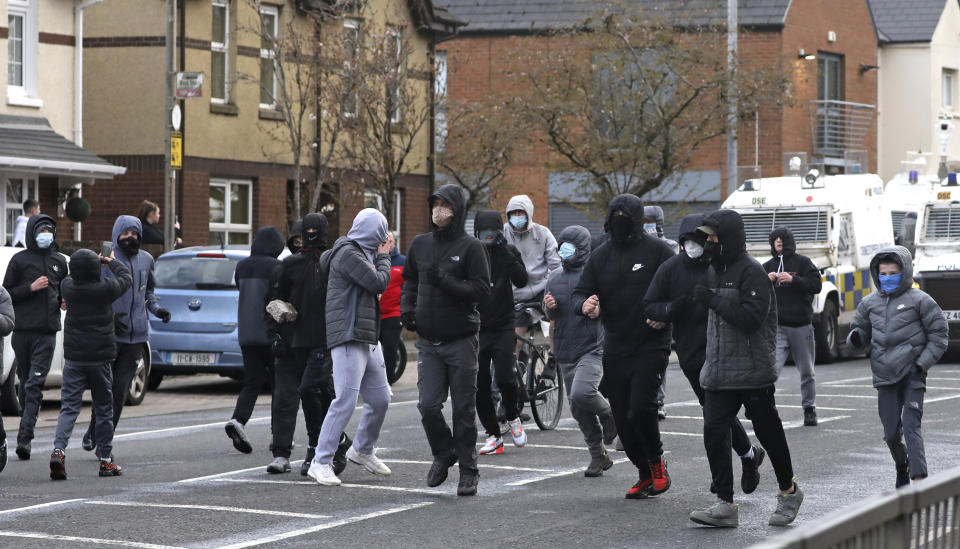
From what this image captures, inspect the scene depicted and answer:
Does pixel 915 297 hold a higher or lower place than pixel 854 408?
higher

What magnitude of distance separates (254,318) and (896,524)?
8378 millimetres

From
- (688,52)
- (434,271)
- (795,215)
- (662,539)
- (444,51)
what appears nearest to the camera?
(662,539)

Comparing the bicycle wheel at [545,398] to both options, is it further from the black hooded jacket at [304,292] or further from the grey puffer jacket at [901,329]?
the grey puffer jacket at [901,329]

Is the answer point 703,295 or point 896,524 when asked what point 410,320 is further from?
point 896,524

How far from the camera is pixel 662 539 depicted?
8727 mm

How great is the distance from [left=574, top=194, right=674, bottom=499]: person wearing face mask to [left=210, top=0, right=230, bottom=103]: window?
19.7 metres

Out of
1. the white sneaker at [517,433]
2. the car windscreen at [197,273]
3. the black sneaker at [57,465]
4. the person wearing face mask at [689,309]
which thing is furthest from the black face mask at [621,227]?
the car windscreen at [197,273]

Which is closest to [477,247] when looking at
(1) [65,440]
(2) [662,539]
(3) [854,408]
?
(2) [662,539]

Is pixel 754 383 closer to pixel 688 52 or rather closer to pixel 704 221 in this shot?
pixel 704 221

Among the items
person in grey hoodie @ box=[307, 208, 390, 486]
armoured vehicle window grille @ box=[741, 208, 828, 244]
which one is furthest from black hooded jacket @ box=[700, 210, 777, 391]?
armoured vehicle window grille @ box=[741, 208, 828, 244]

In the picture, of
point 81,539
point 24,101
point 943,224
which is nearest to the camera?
point 81,539

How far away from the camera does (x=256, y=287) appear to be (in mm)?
12172

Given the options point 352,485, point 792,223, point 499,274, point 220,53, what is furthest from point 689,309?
point 220,53

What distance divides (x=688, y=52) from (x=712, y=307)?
22969 mm
